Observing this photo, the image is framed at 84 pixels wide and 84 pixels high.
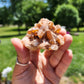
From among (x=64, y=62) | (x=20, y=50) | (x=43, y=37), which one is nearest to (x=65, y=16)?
(x=64, y=62)

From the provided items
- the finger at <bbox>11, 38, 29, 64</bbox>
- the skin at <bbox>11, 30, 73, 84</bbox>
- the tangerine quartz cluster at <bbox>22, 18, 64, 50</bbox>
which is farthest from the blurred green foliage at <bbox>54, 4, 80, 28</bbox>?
the finger at <bbox>11, 38, 29, 64</bbox>

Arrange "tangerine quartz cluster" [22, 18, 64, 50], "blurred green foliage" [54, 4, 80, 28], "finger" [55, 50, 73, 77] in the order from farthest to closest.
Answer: "blurred green foliage" [54, 4, 80, 28]
"finger" [55, 50, 73, 77]
"tangerine quartz cluster" [22, 18, 64, 50]

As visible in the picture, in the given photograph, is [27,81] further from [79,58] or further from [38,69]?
[79,58]

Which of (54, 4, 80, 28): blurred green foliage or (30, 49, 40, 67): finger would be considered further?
(54, 4, 80, 28): blurred green foliage

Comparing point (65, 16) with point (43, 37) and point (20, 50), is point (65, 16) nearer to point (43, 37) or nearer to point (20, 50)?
point (43, 37)

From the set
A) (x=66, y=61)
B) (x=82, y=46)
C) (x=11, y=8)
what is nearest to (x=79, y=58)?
(x=82, y=46)

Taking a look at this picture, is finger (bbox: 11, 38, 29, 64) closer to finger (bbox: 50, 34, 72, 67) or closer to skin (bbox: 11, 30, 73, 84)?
skin (bbox: 11, 30, 73, 84)
